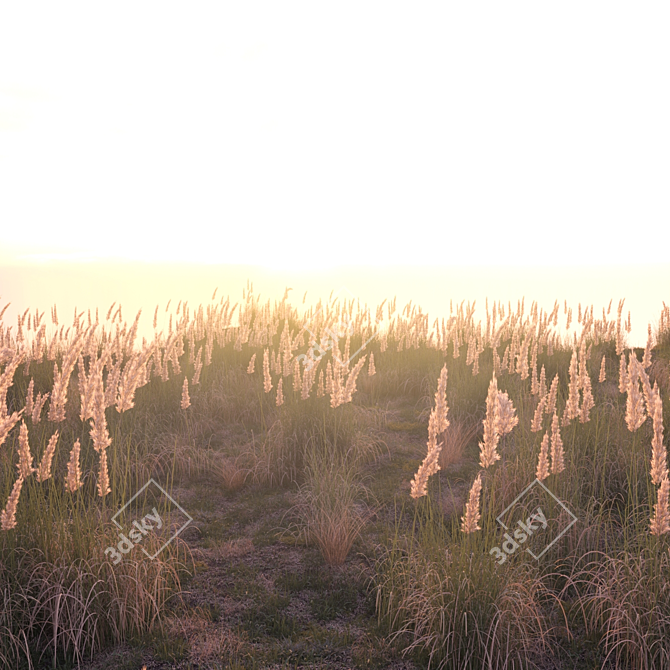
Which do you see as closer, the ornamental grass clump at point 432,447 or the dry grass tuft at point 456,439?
the ornamental grass clump at point 432,447

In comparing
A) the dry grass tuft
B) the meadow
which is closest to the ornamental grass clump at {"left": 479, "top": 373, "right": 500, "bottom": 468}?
the meadow

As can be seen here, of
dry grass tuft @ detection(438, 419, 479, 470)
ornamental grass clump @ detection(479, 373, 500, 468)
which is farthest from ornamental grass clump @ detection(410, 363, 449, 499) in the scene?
dry grass tuft @ detection(438, 419, 479, 470)

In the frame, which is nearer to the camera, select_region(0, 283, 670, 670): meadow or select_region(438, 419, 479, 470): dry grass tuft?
select_region(0, 283, 670, 670): meadow

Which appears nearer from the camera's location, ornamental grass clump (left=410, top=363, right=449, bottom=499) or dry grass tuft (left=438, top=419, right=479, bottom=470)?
ornamental grass clump (left=410, top=363, right=449, bottom=499)

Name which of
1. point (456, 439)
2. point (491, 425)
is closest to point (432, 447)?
point (491, 425)

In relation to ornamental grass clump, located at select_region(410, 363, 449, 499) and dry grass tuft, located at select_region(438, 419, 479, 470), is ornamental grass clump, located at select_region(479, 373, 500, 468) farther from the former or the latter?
dry grass tuft, located at select_region(438, 419, 479, 470)

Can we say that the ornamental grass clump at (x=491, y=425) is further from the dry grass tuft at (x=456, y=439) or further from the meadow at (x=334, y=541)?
the dry grass tuft at (x=456, y=439)

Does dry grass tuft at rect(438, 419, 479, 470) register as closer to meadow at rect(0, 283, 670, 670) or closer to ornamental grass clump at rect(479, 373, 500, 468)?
meadow at rect(0, 283, 670, 670)

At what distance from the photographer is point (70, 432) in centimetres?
582

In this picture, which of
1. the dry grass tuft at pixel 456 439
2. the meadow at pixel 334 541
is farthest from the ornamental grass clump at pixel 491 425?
the dry grass tuft at pixel 456 439

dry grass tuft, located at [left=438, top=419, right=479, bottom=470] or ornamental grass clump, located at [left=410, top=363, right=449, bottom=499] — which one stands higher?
ornamental grass clump, located at [left=410, top=363, right=449, bottom=499]

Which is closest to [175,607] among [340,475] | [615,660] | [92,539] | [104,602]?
[104,602]

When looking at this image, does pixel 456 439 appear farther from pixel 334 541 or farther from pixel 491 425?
pixel 491 425

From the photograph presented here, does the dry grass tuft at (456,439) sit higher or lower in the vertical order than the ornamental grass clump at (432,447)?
lower
